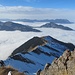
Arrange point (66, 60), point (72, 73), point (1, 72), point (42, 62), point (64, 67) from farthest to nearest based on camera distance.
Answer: point (42, 62)
point (1, 72)
point (66, 60)
point (64, 67)
point (72, 73)

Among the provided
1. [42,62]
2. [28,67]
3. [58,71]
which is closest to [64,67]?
[58,71]

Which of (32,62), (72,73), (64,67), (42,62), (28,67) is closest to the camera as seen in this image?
(72,73)

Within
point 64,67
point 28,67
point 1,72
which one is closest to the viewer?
point 64,67

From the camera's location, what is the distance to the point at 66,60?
150ft

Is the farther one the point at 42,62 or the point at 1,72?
the point at 42,62

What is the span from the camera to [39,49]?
18900 centimetres

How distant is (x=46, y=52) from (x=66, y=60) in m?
149

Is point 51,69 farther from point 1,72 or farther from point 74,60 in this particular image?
point 1,72

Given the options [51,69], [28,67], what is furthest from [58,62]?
[28,67]

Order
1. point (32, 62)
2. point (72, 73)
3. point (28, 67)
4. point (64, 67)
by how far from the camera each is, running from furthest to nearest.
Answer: point (32, 62) < point (28, 67) < point (64, 67) < point (72, 73)

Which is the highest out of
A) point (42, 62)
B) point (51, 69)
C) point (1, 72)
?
point (51, 69)

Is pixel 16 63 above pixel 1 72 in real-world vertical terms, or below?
below

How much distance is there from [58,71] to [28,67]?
3887 inches

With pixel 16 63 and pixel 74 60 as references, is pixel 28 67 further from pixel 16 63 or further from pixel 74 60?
pixel 74 60
